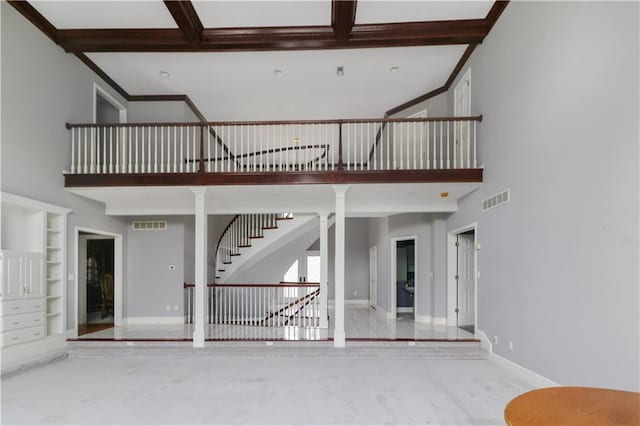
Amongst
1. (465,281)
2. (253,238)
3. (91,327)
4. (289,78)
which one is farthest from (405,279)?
(91,327)

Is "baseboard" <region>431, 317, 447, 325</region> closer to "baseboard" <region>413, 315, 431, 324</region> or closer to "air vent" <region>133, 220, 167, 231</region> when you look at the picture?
"baseboard" <region>413, 315, 431, 324</region>

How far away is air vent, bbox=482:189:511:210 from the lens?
17.0ft

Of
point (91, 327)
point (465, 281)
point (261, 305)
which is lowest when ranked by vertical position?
point (91, 327)

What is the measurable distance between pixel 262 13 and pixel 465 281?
616cm

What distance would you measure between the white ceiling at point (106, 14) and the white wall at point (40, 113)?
384 millimetres

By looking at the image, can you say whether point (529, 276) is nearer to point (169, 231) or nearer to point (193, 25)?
point (193, 25)

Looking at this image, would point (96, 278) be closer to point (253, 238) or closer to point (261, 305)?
point (253, 238)

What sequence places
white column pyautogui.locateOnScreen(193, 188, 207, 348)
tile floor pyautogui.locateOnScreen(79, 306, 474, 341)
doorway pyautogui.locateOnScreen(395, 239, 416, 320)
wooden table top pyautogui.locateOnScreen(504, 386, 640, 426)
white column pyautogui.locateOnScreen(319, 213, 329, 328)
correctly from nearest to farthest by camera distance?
1. wooden table top pyautogui.locateOnScreen(504, 386, 640, 426)
2. white column pyautogui.locateOnScreen(193, 188, 207, 348)
3. tile floor pyautogui.locateOnScreen(79, 306, 474, 341)
4. white column pyautogui.locateOnScreen(319, 213, 329, 328)
5. doorway pyautogui.locateOnScreen(395, 239, 416, 320)

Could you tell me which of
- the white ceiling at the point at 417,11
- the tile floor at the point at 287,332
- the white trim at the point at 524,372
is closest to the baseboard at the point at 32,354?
the tile floor at the point at 287,332

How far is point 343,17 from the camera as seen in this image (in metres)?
5.66

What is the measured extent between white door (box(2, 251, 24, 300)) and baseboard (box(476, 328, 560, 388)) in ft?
21.9

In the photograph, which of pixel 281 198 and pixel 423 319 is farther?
pixel 423 319

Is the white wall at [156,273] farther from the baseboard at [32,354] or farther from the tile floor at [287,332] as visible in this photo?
the baseboard at [32,354]

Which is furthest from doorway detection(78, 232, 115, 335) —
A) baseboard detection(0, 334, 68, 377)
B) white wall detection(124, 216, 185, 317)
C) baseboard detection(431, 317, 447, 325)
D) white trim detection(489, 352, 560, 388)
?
white trim detection(489, 352, 560, 388)
